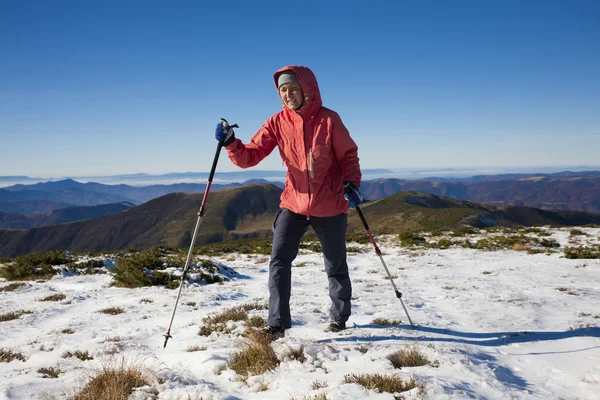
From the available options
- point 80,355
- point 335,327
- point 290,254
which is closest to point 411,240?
point 335,327

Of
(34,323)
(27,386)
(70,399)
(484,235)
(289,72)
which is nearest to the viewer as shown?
(70,399)

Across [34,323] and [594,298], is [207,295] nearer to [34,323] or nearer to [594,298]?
[34,323]

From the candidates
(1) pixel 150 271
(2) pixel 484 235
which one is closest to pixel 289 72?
(1) pixel 150 271

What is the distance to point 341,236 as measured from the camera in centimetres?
516

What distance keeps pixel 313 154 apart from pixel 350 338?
2.62m

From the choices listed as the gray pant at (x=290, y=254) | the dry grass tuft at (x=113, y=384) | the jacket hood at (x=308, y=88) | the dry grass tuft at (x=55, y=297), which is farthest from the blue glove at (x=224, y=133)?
the dry grass tuft at (x=55, y=297)

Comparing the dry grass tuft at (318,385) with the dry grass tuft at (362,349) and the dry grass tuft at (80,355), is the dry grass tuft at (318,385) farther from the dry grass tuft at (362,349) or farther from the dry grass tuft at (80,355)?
the dry grass tuft at (80,355)

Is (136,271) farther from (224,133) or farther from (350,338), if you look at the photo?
(350,338)

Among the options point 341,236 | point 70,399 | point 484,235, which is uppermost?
point 341,236

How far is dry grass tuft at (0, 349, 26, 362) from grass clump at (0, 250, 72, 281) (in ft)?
25.9

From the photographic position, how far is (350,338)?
490 cm

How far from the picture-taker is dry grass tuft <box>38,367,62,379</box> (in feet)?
13.4

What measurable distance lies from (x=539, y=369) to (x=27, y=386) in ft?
18.3

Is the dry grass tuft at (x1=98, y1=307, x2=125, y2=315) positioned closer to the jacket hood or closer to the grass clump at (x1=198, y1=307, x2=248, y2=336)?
the grass clump at (x1=198, y1=307, x2=248, y2=336)
